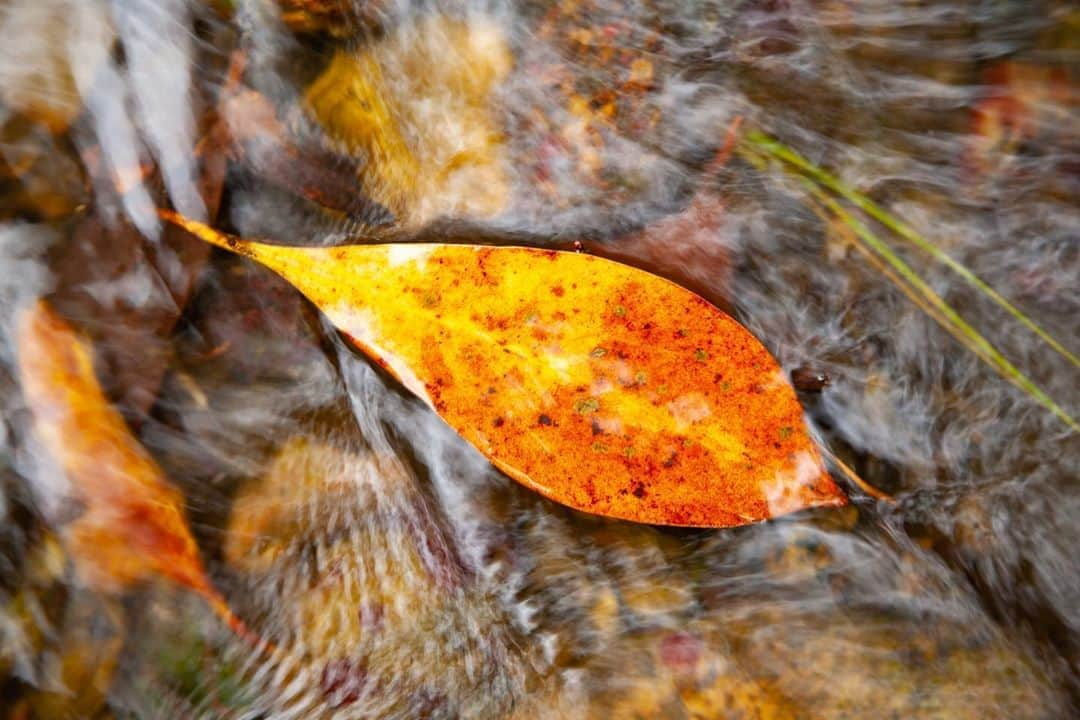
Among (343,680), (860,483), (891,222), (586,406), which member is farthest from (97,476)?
(891,222)

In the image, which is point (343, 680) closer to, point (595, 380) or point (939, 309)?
point (595, 380)

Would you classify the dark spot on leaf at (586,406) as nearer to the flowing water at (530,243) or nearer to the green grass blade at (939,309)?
the flowing water at (530,243)

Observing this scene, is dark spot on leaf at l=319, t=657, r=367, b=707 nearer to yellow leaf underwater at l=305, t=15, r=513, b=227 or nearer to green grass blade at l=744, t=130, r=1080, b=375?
yellow leaf underwater at l=305, t=15, r=513, b=227

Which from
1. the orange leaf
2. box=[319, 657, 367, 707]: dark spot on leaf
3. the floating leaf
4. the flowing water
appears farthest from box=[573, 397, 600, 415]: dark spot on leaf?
the floating leaf

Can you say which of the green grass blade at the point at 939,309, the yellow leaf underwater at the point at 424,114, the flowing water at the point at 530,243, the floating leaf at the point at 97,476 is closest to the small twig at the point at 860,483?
the flowing water at the point at 530,243

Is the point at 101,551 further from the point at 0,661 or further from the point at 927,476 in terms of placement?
the point at 927,476

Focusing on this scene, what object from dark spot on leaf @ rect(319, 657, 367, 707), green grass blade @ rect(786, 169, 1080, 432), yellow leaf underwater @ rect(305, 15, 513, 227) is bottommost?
dark spot on leaf @ rect(319, 657, 367, 707)
